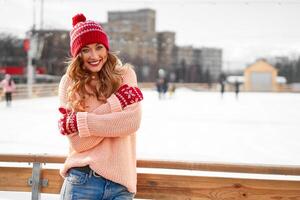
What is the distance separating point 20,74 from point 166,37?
60.0 meters

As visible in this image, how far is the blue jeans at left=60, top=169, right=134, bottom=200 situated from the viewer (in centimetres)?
206

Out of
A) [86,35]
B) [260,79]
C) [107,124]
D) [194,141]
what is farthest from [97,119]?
[260,79]

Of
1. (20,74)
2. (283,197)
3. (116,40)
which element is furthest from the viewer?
(116,40)

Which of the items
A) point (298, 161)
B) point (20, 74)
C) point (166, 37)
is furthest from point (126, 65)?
point (166, 37)

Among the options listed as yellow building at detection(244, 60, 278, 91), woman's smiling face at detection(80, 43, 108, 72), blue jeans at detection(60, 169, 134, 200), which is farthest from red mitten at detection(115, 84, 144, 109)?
yellow building at detection(244, 60, 278, 91)

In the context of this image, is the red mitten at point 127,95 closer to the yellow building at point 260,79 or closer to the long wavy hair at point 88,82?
the long wavy hair at point 88,82

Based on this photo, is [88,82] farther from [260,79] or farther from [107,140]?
[260,79]

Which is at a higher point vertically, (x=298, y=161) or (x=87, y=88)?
(x=87, y=88)

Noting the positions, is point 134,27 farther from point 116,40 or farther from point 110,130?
point 110,130

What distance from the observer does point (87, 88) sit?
219cm

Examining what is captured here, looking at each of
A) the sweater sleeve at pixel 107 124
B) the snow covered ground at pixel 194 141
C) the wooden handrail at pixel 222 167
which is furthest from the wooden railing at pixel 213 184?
the snow covered ground at pixel 194 141

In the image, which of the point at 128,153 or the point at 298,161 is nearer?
the point at 128,153

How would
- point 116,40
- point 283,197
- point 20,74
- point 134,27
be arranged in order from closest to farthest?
point 283,197, point 20,74, point 116,40, point 134,27

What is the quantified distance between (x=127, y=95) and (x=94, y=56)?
25 centimetres
